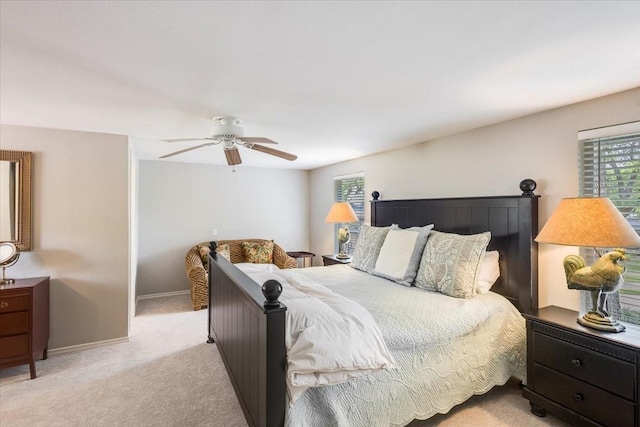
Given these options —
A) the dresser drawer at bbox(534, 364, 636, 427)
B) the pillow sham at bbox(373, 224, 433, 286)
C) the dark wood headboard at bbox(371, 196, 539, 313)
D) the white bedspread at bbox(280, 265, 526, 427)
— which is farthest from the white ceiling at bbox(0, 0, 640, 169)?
the dresser drawer at bbox(534, 364, 636, 427)

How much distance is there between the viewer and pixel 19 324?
103 inches

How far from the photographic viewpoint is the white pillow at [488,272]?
100.0 inches

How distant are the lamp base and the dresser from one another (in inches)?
168

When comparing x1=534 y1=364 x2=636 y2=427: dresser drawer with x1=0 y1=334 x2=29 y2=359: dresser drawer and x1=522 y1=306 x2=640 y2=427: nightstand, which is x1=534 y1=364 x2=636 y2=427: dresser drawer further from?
x1=0 y1=334 x2=29 y2=359: dresser drawer

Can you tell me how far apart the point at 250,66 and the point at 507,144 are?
7.65 feet

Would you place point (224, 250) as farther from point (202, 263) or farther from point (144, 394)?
point (144, 394)

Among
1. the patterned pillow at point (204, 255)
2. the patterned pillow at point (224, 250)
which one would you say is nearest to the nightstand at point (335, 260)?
the patterned pillow at point (224, 250)

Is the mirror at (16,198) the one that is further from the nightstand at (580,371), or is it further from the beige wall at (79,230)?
the nightstand at (580,371)

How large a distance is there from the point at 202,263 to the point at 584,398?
14.9ft

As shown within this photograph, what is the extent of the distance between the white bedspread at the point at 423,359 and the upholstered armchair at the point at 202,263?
2.59 meters

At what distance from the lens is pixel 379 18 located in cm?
130

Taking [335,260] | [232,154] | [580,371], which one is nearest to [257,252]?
[335,260]

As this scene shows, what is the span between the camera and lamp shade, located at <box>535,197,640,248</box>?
1712 mm

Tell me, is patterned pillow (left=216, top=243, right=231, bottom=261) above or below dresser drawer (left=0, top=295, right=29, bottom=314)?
above
